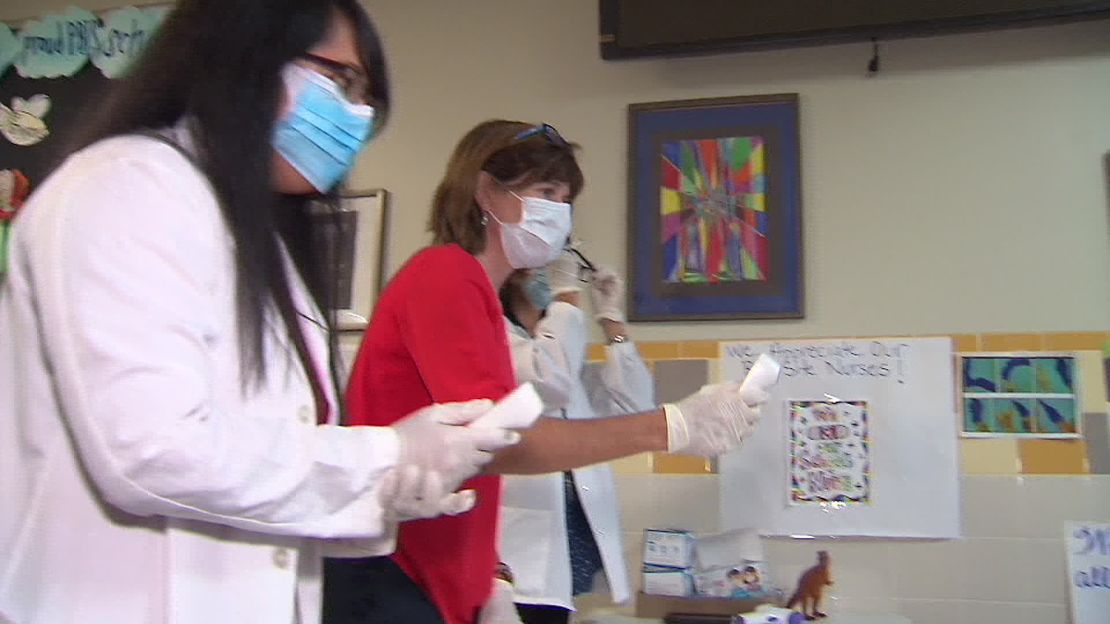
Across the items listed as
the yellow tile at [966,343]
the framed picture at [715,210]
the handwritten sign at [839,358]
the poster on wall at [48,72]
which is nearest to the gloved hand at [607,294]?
the framed picture at [715,210]

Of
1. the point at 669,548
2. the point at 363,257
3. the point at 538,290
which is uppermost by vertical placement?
the point at 363,257

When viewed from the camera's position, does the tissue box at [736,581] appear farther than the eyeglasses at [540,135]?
Yes

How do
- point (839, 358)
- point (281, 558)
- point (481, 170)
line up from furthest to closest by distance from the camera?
1. point (839, 358)
2. point (481, 170)
3. point (281, 558)

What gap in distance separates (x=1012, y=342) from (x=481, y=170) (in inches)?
48.8

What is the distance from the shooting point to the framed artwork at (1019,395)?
2168 mm

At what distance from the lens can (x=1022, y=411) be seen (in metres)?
2.18

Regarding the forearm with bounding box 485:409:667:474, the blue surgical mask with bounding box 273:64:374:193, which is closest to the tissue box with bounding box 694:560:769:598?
the forearm with bounding box 485:409:667:474

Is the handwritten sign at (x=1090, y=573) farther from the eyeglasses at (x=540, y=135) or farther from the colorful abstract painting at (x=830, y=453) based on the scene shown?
the eyeglasses at (x=540, y=135)

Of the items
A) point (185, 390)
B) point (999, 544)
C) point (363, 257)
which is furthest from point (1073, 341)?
point (185, 390)

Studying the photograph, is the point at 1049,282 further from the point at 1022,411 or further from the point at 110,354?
the point at 110,354

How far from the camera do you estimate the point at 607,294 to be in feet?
7.64

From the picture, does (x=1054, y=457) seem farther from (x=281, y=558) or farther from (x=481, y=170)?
(x=281, y=558)

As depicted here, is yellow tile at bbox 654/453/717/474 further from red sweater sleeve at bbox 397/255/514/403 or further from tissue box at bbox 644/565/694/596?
red sweater sleeve at bbox 397/255/514/403

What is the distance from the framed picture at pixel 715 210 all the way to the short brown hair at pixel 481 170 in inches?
26.3
